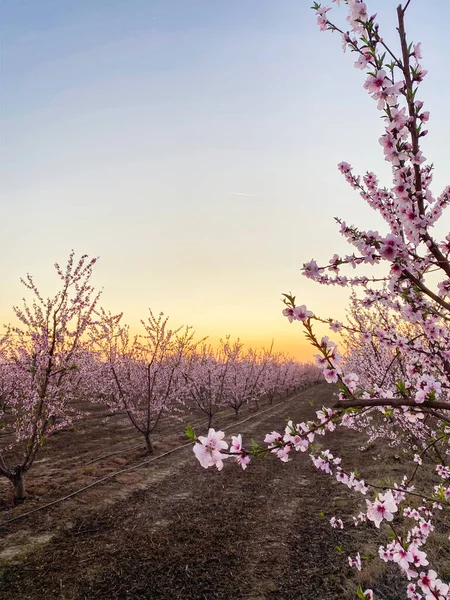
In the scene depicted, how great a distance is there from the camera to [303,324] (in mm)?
2188

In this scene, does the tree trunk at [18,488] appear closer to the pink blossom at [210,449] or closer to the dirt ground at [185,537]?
the dirt ground at [185,537]

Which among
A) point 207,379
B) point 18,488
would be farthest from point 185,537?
point 207,379

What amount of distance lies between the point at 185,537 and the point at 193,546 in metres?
0.34

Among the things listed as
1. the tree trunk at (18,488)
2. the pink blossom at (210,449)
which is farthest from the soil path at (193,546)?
the pink blossom at (210,449)

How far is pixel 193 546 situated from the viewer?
18.7 feet

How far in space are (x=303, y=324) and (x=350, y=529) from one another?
5993mm

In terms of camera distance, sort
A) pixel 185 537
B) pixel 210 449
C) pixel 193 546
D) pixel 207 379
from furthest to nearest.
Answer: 1. pixel 207 379
2. pixel 185 537
3. pixel 193 546
4. pixel 210 449

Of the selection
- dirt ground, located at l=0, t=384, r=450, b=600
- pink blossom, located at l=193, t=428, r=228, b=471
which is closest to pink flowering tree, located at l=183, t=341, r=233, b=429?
dirt ground, located at l=0, t=384, r=450, b=600

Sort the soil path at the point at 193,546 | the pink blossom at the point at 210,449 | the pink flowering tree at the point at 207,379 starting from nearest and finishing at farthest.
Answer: the pink blossom at the point at 210,449 < the soil path at the point at 193,546 < the pink flowering tree at the point at 207,379

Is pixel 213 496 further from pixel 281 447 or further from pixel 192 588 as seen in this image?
pixel 281 447

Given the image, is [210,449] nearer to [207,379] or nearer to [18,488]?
[18,488]

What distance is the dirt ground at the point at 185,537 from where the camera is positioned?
4.69 metres

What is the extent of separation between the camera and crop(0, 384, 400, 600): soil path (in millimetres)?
4656

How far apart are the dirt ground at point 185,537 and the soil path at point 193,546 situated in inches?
0.6
